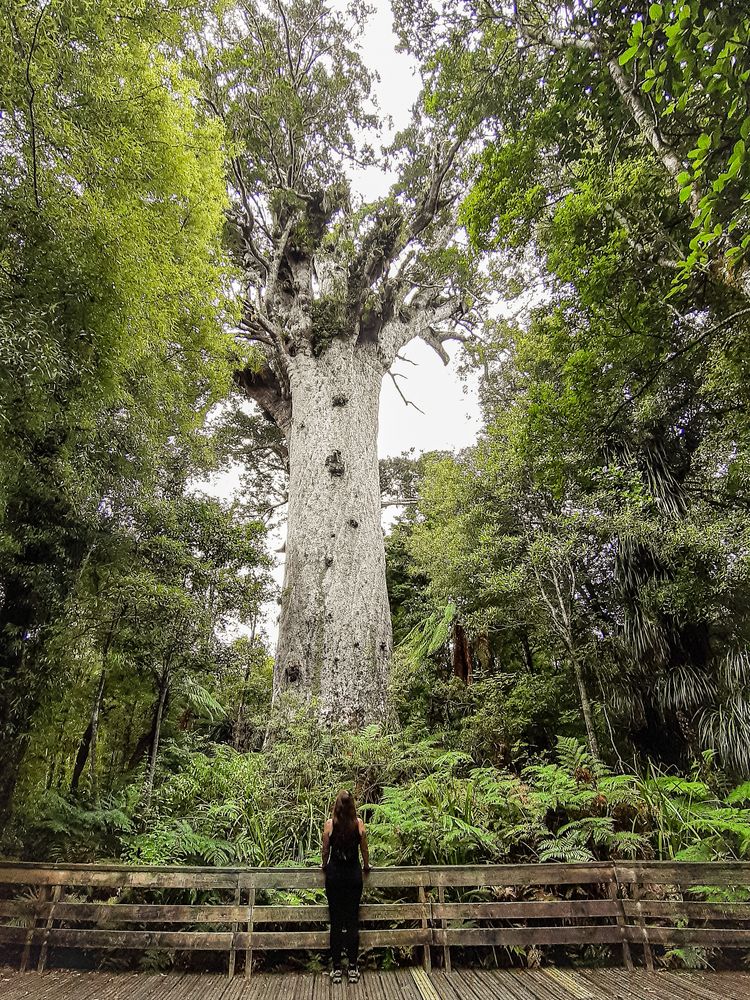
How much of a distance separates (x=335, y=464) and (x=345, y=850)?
15.4 feet

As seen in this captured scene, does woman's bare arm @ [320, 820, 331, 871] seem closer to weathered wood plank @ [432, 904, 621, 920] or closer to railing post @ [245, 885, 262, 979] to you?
railing post @ [245, 885, 262, 979]

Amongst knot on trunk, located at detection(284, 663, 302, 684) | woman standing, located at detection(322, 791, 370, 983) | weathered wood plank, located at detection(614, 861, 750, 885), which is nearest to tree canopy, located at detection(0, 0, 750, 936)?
knot on trunk, located at detection(284, 663, 302, 684)

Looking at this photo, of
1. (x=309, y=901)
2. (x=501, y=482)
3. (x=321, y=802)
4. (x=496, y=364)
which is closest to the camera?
(x=309, y=901)

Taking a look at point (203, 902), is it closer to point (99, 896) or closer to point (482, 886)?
point (99, 896)

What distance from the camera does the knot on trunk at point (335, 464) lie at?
6723 mm

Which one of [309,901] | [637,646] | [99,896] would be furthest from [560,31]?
[99,896]

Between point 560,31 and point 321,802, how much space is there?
6958mm

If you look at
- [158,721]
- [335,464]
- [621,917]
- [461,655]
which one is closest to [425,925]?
[621,917]

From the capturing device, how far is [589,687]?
6.15 meters

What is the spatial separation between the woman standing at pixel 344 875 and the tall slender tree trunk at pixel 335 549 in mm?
2153

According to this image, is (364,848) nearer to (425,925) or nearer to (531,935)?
(425,925)

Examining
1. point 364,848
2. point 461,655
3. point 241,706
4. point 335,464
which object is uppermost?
point 335,464

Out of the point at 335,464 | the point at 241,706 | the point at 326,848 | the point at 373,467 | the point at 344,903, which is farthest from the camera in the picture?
the point at 241,706

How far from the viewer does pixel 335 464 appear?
22.2 feet
